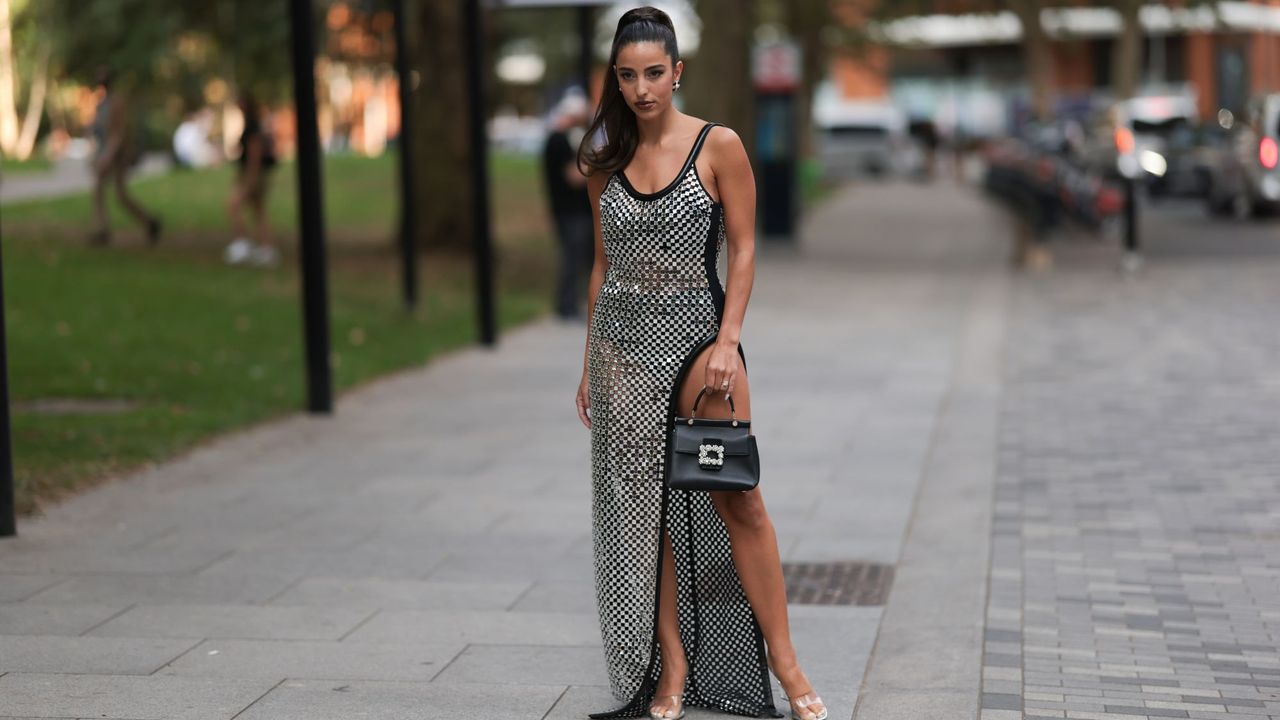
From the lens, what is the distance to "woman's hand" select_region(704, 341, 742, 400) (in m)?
4.49

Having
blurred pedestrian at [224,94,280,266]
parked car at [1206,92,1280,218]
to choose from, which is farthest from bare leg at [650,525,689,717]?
parked car at [1206,92,1280,218]

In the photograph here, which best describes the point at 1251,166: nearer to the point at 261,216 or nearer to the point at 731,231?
the point at 261,216

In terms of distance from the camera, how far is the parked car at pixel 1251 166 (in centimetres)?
2774

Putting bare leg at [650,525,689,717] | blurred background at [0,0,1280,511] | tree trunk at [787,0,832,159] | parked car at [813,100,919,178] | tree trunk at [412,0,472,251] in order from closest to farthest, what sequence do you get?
bare leg at [650,525,689,717] → blurred background at [0,0,1280,511] → tree trunk at [412,0,472,251] → tree trunk at [787,0,832,159] → parked car at [813,100,919,178]

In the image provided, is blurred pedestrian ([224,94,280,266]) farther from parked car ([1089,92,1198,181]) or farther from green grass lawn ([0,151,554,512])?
parked car ([1089,92,1198,181])

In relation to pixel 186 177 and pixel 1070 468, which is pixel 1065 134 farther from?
pixel 1070 468

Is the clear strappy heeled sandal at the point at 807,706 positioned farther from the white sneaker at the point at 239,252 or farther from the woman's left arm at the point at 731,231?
the white sneaker at the point at 239,252

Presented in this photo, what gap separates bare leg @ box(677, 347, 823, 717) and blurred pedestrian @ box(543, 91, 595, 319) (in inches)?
437

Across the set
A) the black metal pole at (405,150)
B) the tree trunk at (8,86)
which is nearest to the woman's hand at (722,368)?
the black metal pole at (405,150)

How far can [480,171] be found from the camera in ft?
46.9

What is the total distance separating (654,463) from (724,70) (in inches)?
820

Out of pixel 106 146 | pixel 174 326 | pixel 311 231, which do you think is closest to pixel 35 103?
pixel 106 146

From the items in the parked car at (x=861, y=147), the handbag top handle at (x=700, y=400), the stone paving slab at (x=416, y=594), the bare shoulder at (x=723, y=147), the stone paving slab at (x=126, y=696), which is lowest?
the parked car at (x=861, y=147)

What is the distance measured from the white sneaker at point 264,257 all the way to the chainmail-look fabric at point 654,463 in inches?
573
